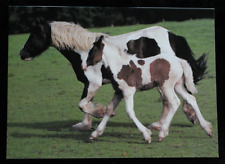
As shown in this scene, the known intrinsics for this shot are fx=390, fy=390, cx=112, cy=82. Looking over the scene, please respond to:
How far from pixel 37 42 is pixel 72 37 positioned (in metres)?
0.69

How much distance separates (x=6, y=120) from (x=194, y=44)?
3764mm

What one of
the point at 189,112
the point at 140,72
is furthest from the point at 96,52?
the point at 189,112

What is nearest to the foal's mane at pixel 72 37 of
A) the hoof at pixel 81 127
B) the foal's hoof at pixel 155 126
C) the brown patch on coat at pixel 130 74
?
the brown patch on coat at pixel 130 74

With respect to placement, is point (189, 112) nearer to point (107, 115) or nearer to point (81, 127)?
point (107, 115)

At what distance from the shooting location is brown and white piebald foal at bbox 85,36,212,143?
637cm

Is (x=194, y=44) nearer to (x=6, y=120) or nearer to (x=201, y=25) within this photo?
(x=201, y=25)

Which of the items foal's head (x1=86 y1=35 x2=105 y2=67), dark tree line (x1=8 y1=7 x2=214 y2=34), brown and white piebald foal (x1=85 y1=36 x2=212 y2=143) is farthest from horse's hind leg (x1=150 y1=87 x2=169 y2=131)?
dark tree line (x1=8 y1=7 x2=214 y2=34)

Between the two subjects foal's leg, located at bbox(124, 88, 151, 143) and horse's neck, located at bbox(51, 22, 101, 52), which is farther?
horse's neck, located at bbox(51, 22, 101, 52)

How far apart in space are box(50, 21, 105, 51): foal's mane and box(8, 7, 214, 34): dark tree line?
13.4 inches

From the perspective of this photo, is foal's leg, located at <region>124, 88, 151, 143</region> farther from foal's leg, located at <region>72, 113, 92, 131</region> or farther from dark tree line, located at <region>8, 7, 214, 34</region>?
dark tree line, located at <region>8, 7, 214, 34</region>

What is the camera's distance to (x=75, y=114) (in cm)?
707

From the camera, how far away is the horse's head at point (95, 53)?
20.7ft

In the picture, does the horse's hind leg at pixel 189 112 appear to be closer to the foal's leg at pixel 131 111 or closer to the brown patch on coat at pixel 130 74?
the foal's leg at pixel 131 111
